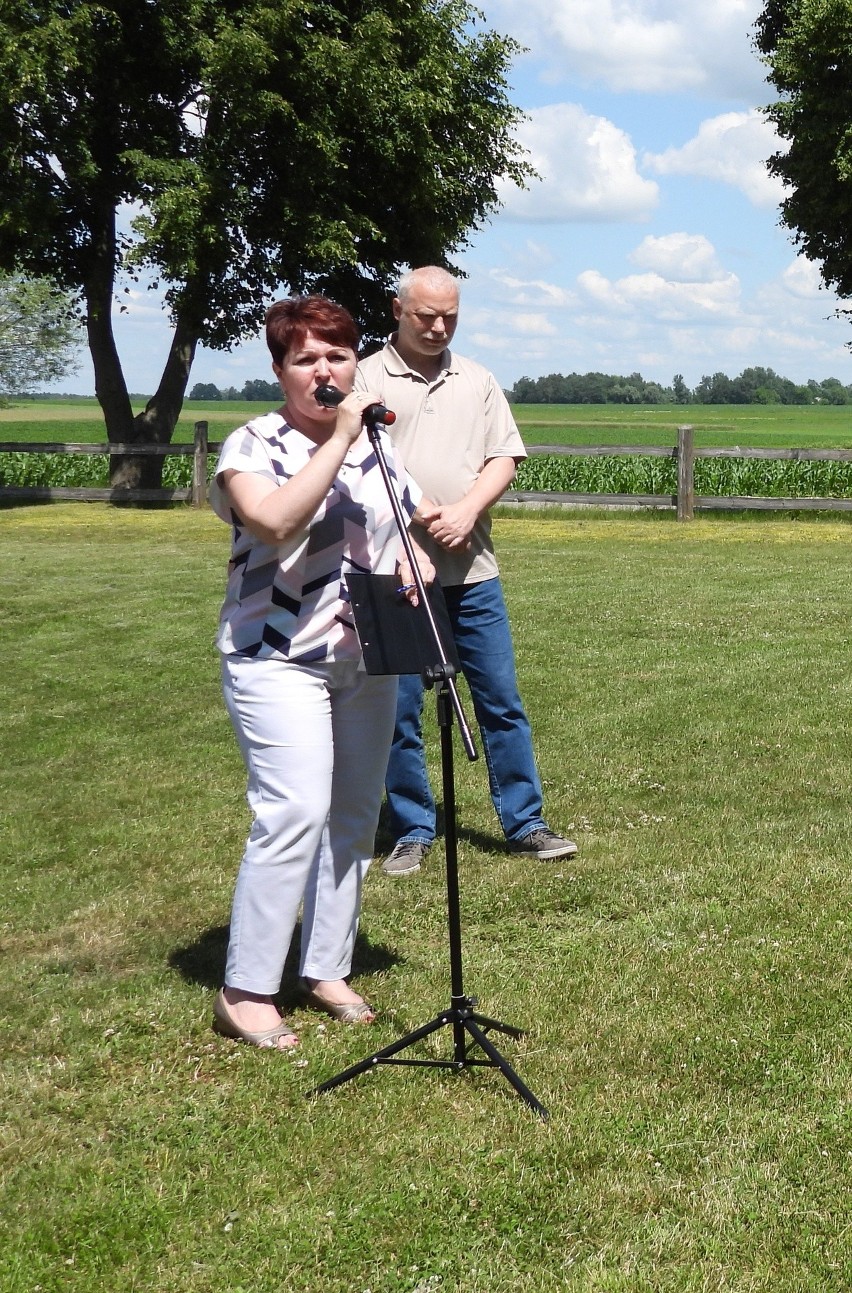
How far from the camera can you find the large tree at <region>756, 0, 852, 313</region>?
26.0 meters

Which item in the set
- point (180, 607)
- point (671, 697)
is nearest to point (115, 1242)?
point (671, 697)

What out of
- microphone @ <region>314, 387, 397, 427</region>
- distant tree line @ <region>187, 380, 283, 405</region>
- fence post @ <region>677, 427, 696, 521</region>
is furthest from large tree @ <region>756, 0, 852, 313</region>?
distant tree line @ <region>187, 380, 283, 405</region>

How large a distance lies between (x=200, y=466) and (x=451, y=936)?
22.3m

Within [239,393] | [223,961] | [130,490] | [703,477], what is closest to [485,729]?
[223,961]

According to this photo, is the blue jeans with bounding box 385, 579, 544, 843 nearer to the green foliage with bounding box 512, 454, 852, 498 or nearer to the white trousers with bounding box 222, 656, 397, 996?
the white trousers with bounding box 222, 656, 397, 996

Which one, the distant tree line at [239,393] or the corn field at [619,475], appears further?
the distant tree line at [239,393]

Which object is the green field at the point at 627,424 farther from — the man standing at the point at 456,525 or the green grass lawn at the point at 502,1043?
the man standing at the point at 456,525

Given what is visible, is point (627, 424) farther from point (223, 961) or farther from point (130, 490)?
point (223, 961)

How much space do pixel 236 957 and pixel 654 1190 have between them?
1.38m

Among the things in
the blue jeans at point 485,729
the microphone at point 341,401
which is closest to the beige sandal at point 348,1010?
the blue jeans at point 485,729

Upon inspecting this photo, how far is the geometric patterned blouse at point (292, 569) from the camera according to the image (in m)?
3.83

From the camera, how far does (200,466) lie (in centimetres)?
2525

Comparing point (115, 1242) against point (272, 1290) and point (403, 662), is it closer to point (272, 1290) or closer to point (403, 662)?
point (272, 1290)

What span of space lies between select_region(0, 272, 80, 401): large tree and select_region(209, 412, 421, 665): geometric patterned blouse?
146ft
